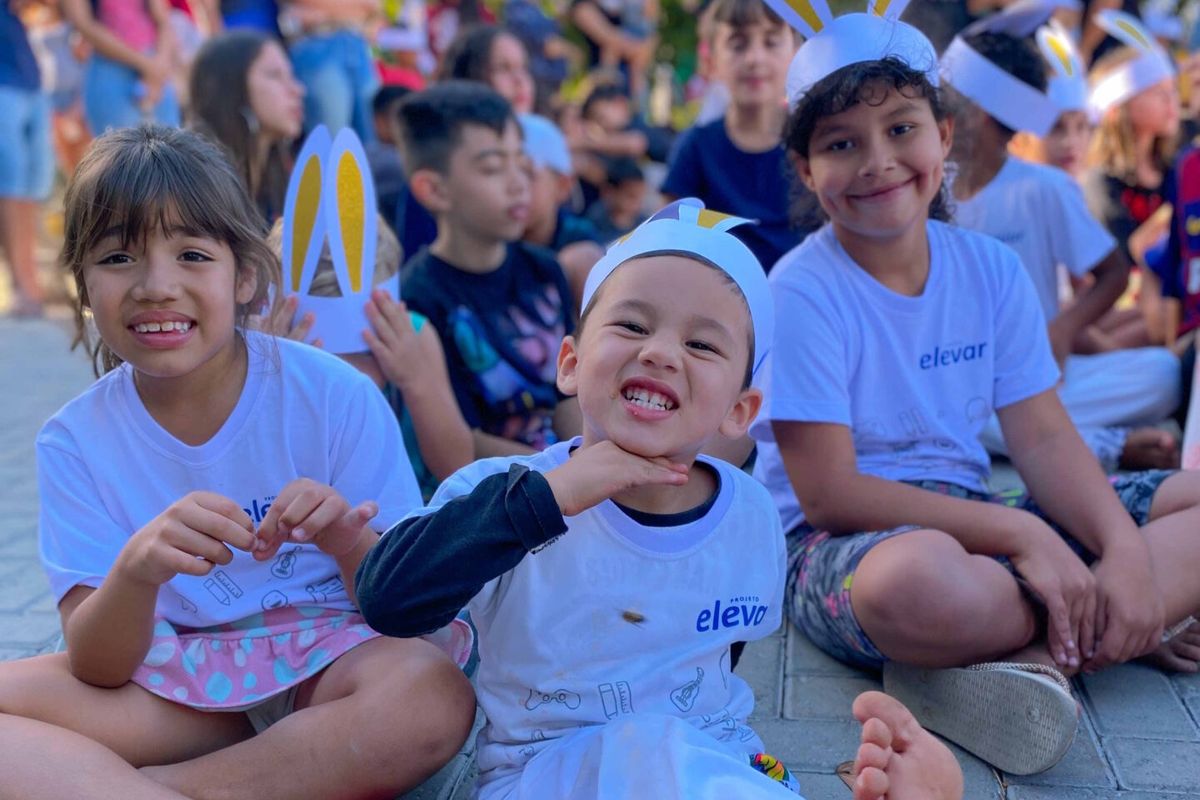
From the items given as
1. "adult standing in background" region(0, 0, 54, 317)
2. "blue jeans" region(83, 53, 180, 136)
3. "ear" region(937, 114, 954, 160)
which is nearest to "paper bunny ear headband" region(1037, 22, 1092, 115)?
"ear" region(937, 114, 954, 160)

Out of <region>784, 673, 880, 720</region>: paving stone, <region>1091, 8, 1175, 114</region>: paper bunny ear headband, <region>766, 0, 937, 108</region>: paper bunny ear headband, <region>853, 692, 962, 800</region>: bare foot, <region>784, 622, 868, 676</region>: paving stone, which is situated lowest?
<region>784, 622, 868, 676</region>: paving stone

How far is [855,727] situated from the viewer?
220 cm

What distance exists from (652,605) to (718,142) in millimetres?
2603

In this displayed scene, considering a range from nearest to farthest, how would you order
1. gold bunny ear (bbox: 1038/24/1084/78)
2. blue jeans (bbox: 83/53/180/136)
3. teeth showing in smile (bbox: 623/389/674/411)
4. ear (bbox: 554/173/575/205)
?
teeth showing in smile (bbox: 623/389/674/411) < gold bunny ear (bbox: 1038/24/1084/78) < ear (bbox: 554/173/575/205) < blue jeans (bbox: 83/53/180/136)

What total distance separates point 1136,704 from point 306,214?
175cm

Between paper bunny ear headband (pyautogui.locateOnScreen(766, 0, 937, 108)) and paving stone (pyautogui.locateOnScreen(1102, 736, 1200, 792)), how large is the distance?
1207 mm

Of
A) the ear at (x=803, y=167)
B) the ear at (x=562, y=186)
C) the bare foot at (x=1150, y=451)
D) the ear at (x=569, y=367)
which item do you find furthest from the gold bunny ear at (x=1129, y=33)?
the ear at (x=569, y=367)

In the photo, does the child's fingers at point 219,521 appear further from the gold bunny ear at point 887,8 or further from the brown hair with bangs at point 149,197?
the gold bunny ear at point 887,8

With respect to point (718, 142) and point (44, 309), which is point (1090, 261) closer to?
point (718, 142)

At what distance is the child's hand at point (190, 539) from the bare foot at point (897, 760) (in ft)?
2.66

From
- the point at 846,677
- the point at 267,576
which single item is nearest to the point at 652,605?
the point at 267,576

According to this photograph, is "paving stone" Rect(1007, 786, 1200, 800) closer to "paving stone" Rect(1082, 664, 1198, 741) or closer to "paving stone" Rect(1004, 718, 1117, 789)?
"paving stone" Rect(1004, 718, 1117, 789)

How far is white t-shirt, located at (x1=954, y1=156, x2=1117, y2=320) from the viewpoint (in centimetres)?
361

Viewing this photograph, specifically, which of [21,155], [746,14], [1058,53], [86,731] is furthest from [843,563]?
[21,155]
